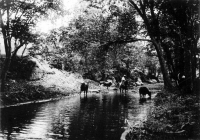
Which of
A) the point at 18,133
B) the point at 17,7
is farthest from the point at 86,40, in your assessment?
the point at 18,133

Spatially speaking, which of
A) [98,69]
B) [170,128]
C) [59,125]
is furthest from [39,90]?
[170,128]

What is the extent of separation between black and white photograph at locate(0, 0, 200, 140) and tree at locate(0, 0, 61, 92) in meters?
0.08

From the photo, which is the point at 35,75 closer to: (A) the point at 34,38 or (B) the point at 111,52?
(A) the point at 34,38

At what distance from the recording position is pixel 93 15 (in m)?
23.1

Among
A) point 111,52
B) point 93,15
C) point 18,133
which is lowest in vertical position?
point 18,133

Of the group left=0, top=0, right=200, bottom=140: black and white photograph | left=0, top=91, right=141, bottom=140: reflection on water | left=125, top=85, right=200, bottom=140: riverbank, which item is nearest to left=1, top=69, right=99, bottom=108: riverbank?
left=0, top=0, right=200, bottom=140: black and white photograph

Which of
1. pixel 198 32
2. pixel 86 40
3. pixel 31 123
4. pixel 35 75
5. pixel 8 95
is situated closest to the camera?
pixel 31 123

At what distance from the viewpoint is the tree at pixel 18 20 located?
2034 centimetres

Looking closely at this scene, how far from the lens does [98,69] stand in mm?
23750

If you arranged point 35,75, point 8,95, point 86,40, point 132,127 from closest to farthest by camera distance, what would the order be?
point 132,127, point 8,95, point 86,40, point 35,75

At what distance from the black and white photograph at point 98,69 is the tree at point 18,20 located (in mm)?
78

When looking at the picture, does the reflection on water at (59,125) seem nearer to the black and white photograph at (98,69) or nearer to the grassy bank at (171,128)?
the black and white photograph at (98,69)

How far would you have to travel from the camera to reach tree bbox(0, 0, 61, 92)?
66.7 feet

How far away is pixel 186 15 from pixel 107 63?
10.2 meters
